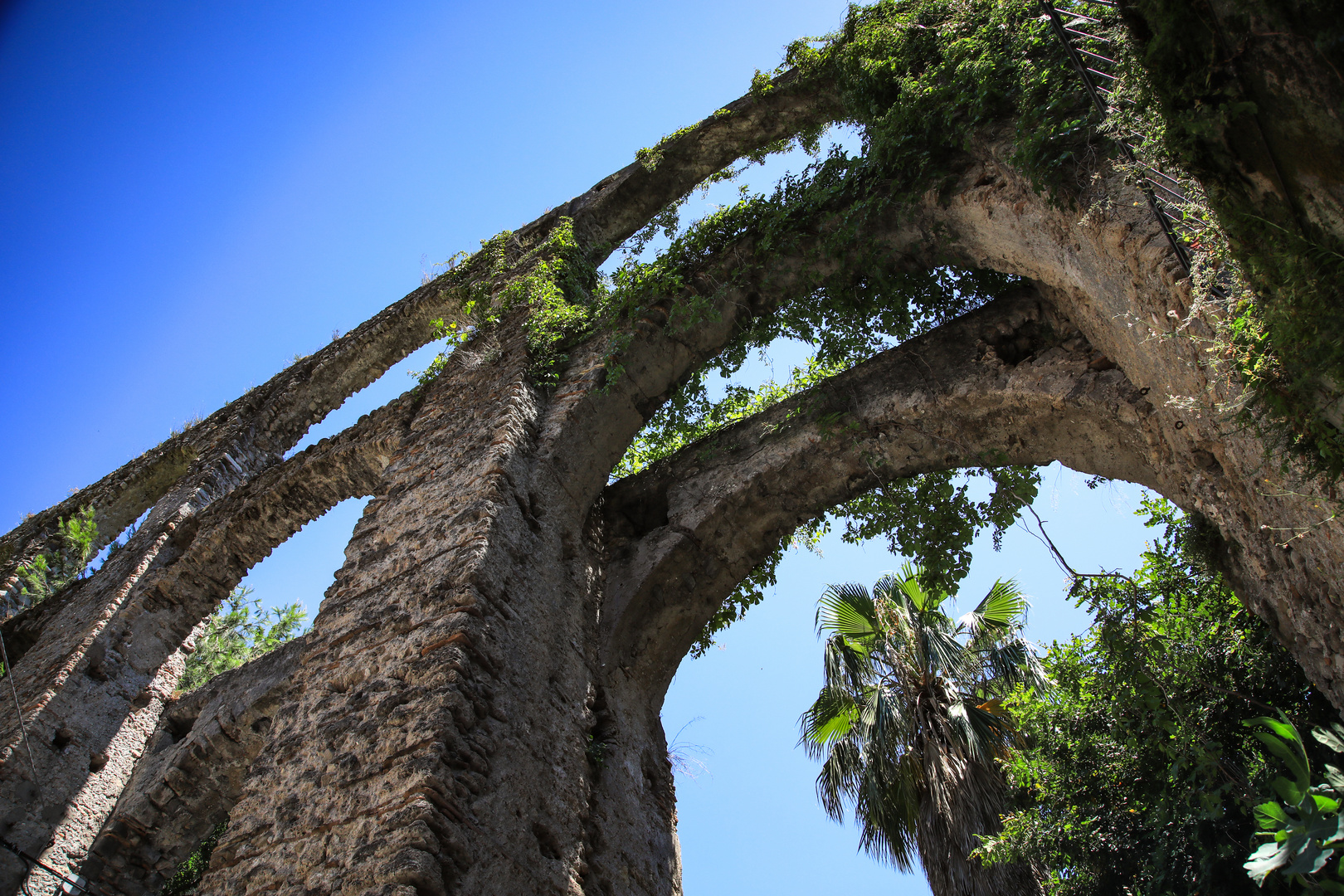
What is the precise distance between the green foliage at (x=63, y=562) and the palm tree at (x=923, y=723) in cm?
871

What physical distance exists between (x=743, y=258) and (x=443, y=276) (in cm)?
491

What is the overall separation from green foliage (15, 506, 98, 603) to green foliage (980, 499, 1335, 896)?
10158mm

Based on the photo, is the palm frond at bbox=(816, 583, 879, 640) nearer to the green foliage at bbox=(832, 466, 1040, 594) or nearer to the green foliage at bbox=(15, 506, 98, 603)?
the green foliage at bbox=(832, 466, 1040, 594)

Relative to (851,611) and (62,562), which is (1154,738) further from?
(62,562)

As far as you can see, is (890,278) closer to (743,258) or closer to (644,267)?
(743,258)

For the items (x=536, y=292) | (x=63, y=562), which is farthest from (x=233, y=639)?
(x=536, y=292)

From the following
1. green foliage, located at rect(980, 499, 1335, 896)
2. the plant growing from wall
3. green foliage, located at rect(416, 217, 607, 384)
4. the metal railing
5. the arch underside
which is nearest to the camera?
the metal railing

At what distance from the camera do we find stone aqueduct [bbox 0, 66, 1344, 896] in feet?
10.5

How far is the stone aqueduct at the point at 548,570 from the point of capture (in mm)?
3193

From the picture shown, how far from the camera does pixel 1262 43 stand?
5.93ft

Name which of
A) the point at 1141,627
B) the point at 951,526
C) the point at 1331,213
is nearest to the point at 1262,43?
the point at 1331,213

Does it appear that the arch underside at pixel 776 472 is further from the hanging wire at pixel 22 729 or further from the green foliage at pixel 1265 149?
the green foliage at pixel 1265 149

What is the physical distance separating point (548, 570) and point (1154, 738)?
4.11 m

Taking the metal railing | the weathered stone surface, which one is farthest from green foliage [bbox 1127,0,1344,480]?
the weathered stone surface
